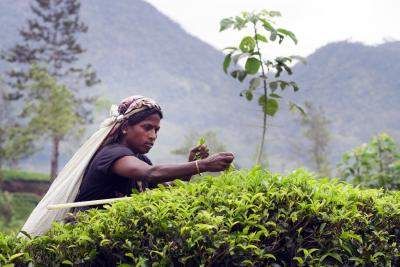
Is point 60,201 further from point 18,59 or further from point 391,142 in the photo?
point 18,59

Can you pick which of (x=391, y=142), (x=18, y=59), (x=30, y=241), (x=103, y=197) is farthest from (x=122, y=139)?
(x=18, y=59)

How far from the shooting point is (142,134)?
15.1ft

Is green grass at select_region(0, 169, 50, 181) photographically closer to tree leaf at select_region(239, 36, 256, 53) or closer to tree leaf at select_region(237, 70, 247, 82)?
tree leaf at select_region(237, 70, 247, 82)

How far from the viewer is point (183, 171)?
389 centimetres

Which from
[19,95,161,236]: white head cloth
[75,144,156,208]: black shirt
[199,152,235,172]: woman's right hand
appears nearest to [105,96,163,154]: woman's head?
[19,95,161,236]: white head cloth

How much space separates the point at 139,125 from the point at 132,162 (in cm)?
50

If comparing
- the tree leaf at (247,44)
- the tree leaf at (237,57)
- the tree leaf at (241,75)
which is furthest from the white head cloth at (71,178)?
the tree leaf at (241,75)

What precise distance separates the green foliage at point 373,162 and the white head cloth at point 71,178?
648cm

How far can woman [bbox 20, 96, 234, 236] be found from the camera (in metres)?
3.96

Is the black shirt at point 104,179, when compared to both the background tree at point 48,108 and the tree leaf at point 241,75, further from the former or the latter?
the background tree at point 48,108

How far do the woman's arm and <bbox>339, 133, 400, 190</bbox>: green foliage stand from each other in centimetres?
685

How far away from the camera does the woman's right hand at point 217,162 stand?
3.77m

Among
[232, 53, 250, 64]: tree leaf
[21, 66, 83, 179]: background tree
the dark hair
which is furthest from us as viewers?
[21, 66, 83, 179]: background tree

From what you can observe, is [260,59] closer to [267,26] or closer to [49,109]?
[267,26]
